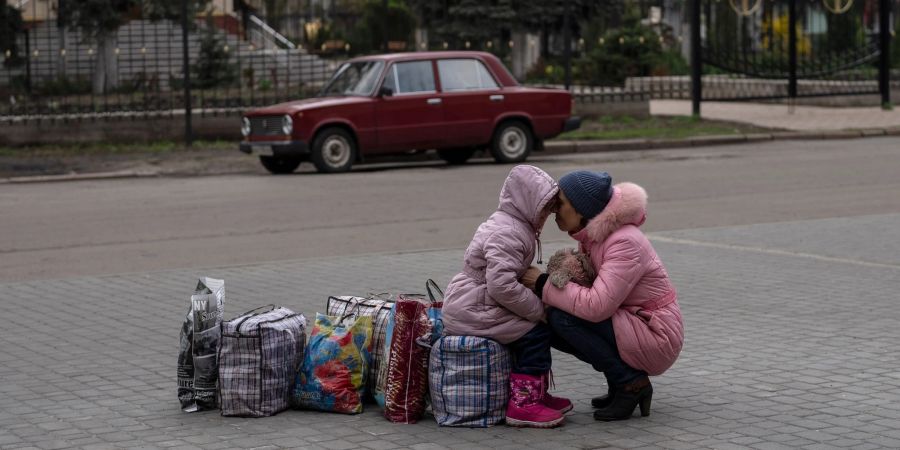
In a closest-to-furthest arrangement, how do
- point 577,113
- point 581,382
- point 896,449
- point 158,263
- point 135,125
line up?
point 896,449
point 581,382
point 158,263
point 135,125
point 577,113

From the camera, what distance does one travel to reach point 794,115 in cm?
2848

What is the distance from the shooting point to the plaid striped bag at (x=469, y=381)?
21.1 ft

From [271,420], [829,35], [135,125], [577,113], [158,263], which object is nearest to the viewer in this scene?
[271,420]

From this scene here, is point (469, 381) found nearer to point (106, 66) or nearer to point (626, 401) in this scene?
point (626, 401)

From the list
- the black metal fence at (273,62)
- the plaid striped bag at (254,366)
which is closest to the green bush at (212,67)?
the black metal fence at (273,62)

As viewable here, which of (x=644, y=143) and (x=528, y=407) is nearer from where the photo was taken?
(x=528, y=407)

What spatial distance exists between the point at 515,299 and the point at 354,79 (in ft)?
48.4

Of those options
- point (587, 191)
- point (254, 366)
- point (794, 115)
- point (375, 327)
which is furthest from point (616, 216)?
point (794, 115)

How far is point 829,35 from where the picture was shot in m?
30.2

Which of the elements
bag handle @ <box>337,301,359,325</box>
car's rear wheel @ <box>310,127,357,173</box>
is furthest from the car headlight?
bag handle @ <box>337,301,359,325</box>

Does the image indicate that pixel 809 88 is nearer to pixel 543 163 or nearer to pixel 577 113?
pixel 577 113

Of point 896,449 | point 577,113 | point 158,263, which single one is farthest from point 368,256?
point 577,113

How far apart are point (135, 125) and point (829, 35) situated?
14602mm

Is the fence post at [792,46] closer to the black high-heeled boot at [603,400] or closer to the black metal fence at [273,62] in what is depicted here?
the black metal fence at [273,62]
